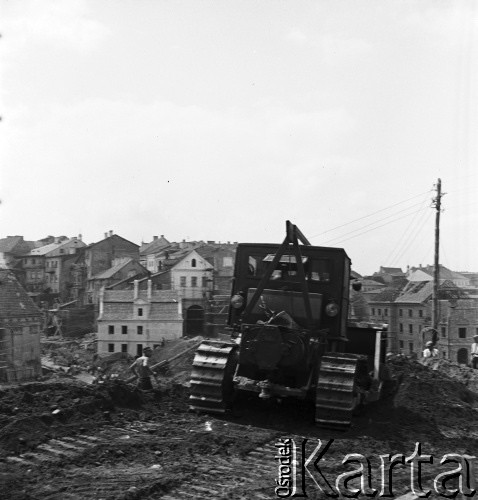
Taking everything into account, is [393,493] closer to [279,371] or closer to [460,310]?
[279,371]

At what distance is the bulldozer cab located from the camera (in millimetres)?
10805

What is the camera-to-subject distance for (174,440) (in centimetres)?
896

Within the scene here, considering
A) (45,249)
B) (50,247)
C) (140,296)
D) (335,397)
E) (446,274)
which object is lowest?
(335,397)

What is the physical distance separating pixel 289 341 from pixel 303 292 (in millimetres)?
869

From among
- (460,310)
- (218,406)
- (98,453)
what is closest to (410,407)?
(218,406)

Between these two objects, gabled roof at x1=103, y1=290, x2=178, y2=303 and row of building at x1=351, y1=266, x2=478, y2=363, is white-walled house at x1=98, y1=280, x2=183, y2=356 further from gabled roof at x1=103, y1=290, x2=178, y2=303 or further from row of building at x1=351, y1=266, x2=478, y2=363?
row of building at x1=351, y1=266, x2=478, y2=363

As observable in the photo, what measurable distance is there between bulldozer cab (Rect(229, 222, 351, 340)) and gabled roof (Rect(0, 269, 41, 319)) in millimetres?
30312

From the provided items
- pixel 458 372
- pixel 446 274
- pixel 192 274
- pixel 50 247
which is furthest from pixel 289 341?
pixel 446 274

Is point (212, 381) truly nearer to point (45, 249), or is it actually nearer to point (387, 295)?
point (387, 295)

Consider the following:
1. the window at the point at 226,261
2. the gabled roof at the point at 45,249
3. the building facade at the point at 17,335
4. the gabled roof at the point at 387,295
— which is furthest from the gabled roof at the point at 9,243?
the building facade at the point at 17,335

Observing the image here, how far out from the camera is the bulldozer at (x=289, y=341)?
1018 cm

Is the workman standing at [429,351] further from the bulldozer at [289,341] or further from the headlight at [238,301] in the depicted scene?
the headlight at [238,301]

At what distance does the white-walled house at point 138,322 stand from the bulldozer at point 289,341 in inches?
1863

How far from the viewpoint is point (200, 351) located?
443 inches
